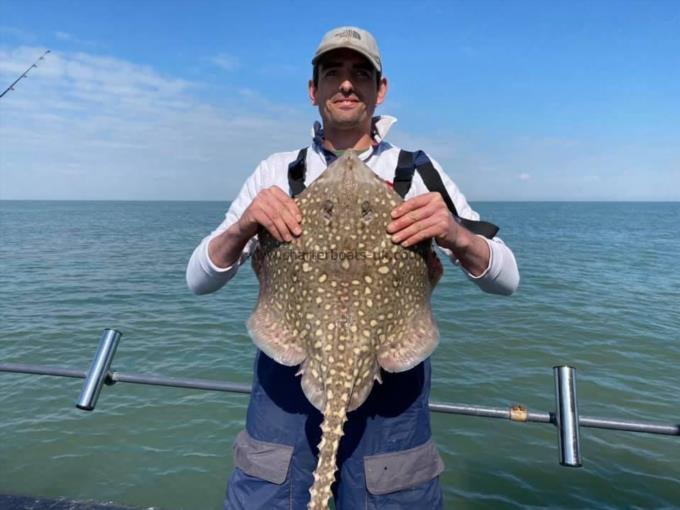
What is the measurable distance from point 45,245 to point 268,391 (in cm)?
4215

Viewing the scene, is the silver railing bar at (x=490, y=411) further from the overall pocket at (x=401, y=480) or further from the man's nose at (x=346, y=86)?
the man's nose at (x=346, y=86)

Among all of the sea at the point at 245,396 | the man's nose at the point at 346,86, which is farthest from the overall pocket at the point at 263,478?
the sea at the point at 245,396

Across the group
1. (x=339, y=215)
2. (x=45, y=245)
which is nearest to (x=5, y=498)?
(x=339, y=215)

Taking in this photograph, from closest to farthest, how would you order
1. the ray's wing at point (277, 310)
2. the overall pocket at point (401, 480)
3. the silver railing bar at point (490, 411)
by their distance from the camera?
1. the ray's wing at point (277, 310)
2. the overall pocket at point (401, 480)
3. the silver railing bar at point (490, 411)

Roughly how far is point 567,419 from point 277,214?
222 cm

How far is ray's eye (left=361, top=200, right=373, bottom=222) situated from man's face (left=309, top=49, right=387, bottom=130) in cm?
75

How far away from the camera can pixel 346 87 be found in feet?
9.20

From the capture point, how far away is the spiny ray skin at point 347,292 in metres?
2.27

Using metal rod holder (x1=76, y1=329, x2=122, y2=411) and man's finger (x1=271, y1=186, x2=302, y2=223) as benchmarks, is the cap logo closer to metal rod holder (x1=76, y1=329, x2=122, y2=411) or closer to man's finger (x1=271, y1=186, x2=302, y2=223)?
man's finger (x1=271, y1=186, x2=302, y2=223)

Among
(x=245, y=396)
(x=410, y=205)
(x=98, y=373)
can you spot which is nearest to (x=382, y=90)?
(x=410, y=205)

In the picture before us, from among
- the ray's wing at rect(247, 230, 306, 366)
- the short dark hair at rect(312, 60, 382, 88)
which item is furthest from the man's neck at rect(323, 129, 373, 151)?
the ray's wing at rect(247, 230, 306, 366)

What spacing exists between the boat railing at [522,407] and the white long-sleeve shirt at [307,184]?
2.95 feet

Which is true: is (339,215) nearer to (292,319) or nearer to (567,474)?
(292,319)

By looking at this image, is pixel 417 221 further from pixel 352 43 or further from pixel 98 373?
pixel 98 373
